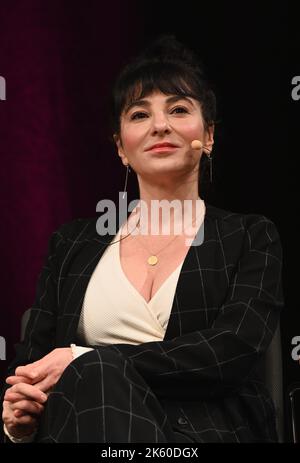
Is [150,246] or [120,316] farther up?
[150,246]

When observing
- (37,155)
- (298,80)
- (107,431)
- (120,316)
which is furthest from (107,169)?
(107,431)

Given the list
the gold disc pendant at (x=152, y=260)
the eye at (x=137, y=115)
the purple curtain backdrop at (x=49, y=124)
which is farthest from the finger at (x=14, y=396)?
the purple curtain backdrop at (x=49, y=124)

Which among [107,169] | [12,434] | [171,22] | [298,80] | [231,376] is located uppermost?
[171,22]

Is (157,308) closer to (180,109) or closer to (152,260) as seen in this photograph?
(152,260)

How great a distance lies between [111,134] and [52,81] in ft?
1.63

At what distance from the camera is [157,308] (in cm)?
157

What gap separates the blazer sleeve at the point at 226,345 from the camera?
4.50 ft

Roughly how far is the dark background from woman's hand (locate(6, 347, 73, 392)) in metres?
0.84

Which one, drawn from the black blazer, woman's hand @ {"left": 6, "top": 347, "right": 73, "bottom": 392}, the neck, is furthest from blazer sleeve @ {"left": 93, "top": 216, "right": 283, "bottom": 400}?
the neck

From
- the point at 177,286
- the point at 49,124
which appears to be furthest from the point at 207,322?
the point at 49,124

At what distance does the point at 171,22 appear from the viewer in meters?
2.33

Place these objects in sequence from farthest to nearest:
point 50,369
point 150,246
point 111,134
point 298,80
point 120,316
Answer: point 298,80
point 111,134
point 150,246
point 120,316
point 50,369

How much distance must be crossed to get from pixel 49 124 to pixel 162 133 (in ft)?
2.33
